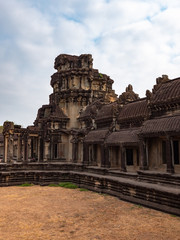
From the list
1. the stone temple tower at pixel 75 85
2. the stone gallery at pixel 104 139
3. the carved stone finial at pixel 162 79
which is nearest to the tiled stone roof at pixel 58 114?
the stone gallery at pixel 104 139

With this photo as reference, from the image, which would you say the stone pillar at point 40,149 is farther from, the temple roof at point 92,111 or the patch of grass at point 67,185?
the patch of grass at point 67,185

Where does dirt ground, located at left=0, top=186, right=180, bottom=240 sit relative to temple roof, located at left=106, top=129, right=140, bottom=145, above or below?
below

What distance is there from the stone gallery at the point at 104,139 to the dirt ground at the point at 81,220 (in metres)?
1.31

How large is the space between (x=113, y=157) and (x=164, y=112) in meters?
6.31

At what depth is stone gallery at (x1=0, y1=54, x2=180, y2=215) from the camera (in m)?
12.6

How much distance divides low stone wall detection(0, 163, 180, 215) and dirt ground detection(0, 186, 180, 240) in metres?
0.55

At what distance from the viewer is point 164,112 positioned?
14.3 metres

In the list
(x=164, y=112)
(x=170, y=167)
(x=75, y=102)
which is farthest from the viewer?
(x=75, y=102)

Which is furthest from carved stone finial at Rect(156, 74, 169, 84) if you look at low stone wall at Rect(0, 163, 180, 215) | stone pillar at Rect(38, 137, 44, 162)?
stone pillar at Rect(38, 137, 44, 162)

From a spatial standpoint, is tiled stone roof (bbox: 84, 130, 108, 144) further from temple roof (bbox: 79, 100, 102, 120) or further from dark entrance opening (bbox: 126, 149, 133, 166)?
dark entrance opening (bbox: 126, 149, 133, 166)

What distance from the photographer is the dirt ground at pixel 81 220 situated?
8328mm

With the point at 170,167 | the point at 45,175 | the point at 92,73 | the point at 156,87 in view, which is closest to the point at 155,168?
the point at 170,167

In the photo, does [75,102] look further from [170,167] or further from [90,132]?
[170,167]

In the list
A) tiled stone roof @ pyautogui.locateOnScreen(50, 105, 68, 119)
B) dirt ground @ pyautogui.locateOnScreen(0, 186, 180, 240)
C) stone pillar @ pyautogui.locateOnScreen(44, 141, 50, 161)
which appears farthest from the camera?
tiled stone roof @ pyautogui.locateOnScreen(50, 105, 68, 119)
